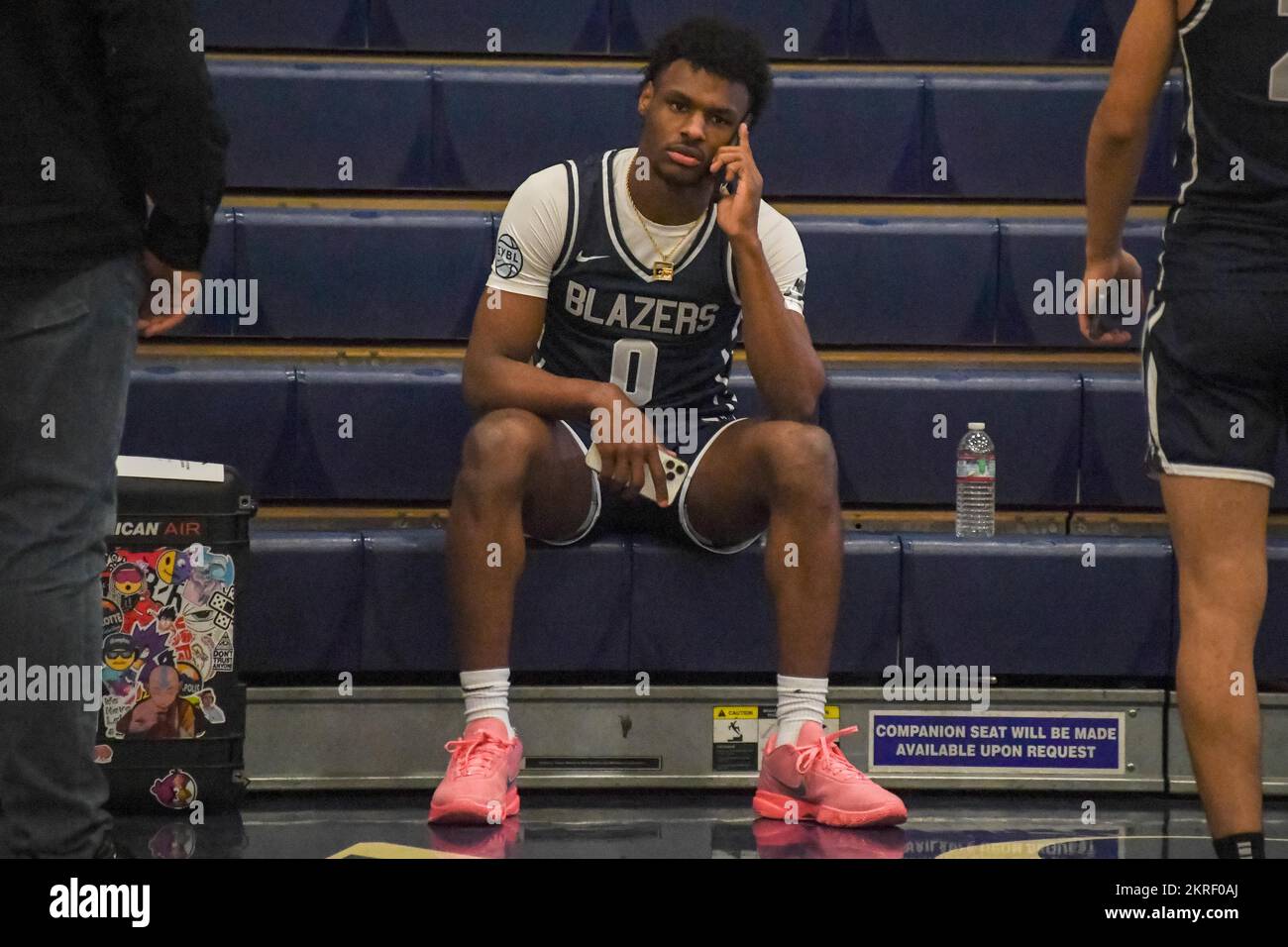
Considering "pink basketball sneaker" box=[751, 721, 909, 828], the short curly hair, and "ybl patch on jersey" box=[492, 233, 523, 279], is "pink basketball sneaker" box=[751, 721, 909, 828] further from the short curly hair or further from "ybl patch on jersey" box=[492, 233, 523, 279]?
the short curly hair

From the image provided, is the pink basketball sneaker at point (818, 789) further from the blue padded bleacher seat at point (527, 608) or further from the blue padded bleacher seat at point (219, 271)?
the blue padded bleacher seat at point (219, 271)

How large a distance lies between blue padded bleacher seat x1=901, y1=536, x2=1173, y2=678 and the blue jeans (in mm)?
1522

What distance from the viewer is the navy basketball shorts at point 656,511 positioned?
280 cm

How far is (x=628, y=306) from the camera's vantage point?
282 centimetres

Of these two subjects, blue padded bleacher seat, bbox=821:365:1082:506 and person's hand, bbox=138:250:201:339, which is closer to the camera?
person's hand, bbox=138:250:201:339

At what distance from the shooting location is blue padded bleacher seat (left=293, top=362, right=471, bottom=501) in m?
3.09

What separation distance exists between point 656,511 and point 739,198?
0.55 metres

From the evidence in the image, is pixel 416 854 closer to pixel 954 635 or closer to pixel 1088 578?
pixel 954 635

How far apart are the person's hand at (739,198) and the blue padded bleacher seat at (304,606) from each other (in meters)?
0.82

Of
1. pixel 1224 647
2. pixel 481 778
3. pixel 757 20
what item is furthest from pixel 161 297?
pixel 757 20

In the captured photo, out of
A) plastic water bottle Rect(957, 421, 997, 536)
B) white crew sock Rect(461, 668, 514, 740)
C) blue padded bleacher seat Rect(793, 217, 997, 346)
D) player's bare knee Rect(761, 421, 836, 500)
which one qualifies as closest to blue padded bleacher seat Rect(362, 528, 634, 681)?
white crew sock Rect(461, 668, 514, 740)

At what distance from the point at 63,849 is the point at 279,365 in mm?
1524

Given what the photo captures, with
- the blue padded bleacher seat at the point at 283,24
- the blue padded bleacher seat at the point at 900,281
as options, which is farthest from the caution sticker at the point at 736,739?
the blue padded bleacher seat at the point at 283,24

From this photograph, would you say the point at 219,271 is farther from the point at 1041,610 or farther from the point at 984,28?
the point at 984,28
